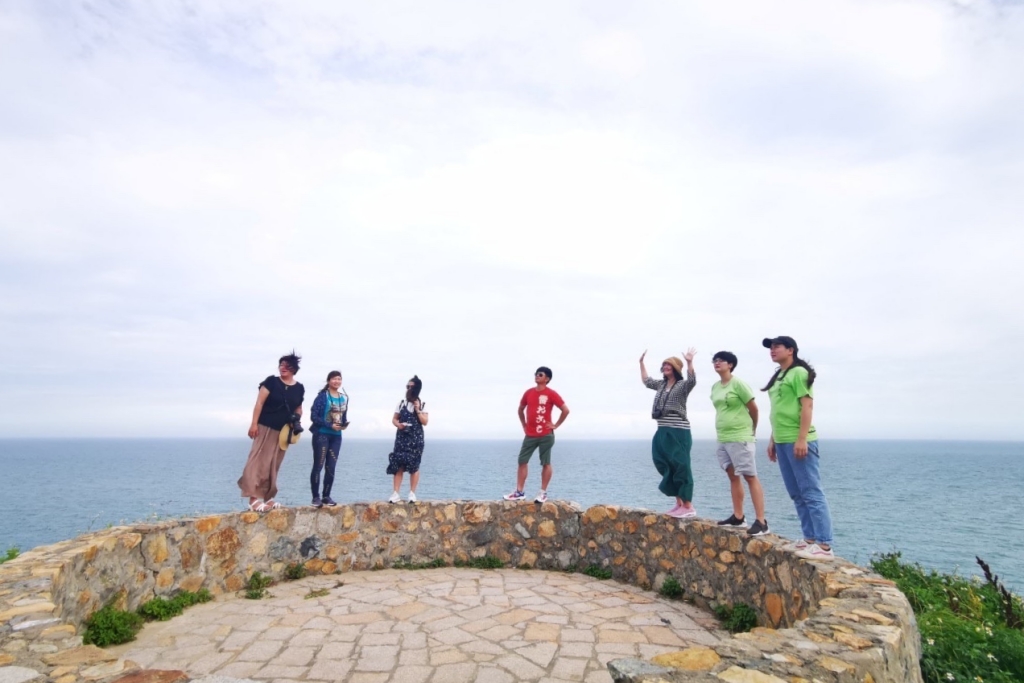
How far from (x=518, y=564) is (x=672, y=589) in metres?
2.26

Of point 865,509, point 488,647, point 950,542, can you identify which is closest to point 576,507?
point 488,647

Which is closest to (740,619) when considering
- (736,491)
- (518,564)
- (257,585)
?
(736,491)

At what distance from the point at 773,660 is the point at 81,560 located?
569 cm

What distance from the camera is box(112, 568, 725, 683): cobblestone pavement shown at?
15.2 ft

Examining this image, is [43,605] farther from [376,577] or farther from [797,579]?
[797,579]

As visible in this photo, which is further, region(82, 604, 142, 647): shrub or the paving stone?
region(82, 604, 142, 647): shrub

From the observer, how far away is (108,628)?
5262mm

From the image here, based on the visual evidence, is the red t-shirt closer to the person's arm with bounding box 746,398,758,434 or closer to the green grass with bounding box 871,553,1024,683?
the person's arm with bounding box 746,398,758,434

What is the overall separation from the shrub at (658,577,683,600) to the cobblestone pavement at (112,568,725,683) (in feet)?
0.48

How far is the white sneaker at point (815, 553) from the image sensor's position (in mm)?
5254

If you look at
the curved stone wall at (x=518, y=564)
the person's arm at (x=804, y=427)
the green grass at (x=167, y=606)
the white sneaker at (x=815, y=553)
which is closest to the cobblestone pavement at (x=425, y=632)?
the green grass at (x=167, y=606)

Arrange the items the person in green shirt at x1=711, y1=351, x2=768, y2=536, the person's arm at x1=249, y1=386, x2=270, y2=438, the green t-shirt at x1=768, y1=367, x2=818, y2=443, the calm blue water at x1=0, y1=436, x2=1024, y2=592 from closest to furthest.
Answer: the green t-shirt at x1=768, y1=367, x2=818, y2=443
the person in green shirt at x1=711, y1=351, x2=768, y2=536
the person's arm at x1=249, y1=386, x2=270, y2=438
the calm blue water at x1=0, y1=436, x2=1024, y2=592

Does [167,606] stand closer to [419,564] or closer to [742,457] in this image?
[419,564]

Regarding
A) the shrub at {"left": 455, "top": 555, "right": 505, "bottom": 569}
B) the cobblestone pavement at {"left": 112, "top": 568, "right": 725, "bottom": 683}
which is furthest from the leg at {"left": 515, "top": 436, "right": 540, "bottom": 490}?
the cobblestone pavement at {"left": 112, "top": 568, "right": 725, "bottom": 683}
